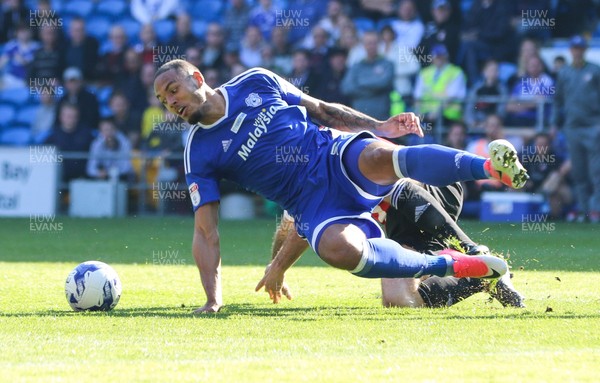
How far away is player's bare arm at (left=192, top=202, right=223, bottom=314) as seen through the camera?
7.61 metres

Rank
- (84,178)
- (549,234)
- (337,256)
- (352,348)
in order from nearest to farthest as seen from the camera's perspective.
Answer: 1. (352,348)
2. (337,256)
3. (549,234)
4. (84,178)

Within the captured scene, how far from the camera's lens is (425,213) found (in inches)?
318

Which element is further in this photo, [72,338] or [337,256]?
[337,256]

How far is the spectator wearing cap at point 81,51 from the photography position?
2138 centimetres

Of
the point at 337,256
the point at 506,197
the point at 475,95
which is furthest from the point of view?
the point at 475,95

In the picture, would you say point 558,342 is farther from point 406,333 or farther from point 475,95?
point 475,95

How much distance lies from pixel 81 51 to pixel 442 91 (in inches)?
293

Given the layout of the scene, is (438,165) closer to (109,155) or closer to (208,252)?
(208,252)

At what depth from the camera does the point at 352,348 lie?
5.96 metres

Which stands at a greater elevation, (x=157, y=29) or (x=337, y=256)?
(x=157, y=29)

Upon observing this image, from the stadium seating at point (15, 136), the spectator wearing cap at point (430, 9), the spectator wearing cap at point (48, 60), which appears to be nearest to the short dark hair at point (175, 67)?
the spectator wearing cap at point (430, 9)

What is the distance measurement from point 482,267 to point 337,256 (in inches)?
36.7

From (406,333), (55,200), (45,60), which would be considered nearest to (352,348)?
(406,333)

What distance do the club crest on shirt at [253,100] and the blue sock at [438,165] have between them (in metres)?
1.35
